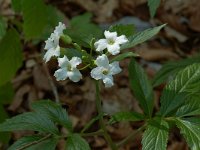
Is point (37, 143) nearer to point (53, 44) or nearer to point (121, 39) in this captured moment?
point (53, 44)

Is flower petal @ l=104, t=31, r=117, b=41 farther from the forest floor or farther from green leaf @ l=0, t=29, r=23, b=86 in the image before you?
the forest floor

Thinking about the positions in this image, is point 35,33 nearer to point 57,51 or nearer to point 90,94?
point 57,51

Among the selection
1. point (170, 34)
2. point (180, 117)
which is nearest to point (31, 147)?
point (180, 117)

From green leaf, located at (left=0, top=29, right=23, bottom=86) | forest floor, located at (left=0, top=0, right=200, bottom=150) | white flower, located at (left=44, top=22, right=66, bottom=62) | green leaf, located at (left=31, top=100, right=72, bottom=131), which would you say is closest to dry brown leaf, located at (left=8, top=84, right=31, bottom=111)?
forest floor, located at (left=0, top=0, right=200, bottom=150)

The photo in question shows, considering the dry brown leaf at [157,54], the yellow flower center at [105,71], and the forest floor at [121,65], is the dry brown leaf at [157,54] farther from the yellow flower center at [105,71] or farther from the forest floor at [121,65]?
the yellow flower center at [105,71]

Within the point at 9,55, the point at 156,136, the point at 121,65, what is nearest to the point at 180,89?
the point at 156,136
